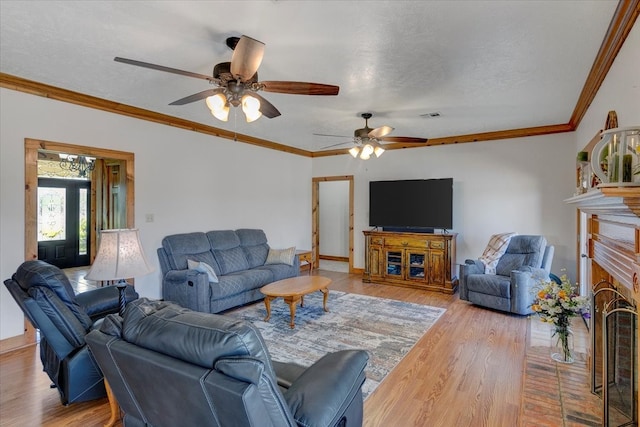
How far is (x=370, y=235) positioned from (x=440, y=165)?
1841mm

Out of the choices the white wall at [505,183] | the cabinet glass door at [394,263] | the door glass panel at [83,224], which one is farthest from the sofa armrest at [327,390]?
the door glass panel at [83,224]

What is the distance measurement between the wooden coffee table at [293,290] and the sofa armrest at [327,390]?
216 cm

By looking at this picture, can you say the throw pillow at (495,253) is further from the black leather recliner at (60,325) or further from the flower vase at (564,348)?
the black leather recliner at (60,325)

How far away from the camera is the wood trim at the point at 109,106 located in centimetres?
333

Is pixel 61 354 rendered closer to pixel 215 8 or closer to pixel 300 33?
pixel 215 8

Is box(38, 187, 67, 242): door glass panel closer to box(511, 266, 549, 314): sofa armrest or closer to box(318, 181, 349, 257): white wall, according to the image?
box(318, 181, 349, 257): white wall

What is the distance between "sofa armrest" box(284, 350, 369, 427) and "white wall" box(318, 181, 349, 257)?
283 inches

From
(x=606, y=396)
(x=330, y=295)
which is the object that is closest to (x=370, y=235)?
(x=330, y=295)

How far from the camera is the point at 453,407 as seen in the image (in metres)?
2.34

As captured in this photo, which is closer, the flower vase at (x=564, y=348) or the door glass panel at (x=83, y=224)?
the flower vase at (x=564, y=348)

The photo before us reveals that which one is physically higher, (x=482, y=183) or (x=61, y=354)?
(x=482, y=183)

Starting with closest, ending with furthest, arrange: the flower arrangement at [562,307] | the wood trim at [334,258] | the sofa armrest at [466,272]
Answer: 1. the flower arrangement at [562,307]
2. the sofa armrest at [466,272]
3. the wood trim at [334,258]

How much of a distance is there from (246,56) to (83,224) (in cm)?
793

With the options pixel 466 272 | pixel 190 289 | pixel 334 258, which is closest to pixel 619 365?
pixel 466 272
